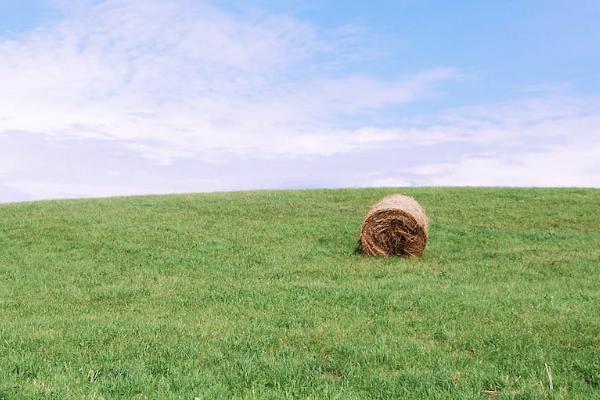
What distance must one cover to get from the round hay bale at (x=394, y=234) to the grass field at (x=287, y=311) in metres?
0.73

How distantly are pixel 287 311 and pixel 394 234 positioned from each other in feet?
32.4

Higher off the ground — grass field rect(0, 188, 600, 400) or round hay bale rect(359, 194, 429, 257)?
round hay bale rect(359, 194, 429, 257)

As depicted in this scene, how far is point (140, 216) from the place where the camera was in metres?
29.2

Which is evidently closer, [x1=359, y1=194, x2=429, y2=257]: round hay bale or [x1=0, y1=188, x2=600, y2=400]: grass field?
[x1=0, y1=188, x2=600, y2=400]: grass field

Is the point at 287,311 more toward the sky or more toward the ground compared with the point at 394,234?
more toward the ground

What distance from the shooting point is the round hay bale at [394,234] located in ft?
70.9

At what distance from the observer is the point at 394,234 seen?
70.9ft

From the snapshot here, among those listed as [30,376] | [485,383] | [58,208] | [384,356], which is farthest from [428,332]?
[58,208]

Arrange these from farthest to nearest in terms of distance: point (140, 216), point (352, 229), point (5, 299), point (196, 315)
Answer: point (140, 216) < point (352, 229) < point (5, 299) < point (196, 315)

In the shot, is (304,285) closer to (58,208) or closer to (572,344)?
(572,344)

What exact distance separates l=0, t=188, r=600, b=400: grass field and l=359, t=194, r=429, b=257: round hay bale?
732 millimetres

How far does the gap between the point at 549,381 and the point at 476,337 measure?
2.38m

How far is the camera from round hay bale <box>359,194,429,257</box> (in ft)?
70.9

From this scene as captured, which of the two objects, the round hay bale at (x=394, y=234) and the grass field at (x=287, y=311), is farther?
the round hay bale at (x=394, y=234)
